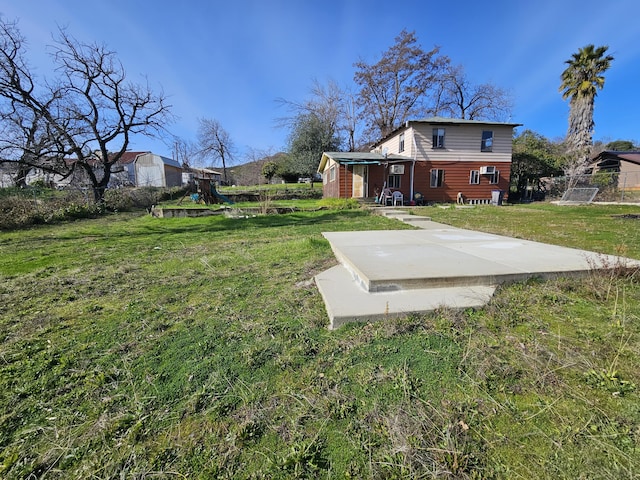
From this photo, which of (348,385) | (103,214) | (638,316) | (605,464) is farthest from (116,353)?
(103,214)

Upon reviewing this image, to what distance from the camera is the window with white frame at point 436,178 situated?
1495 centimetres

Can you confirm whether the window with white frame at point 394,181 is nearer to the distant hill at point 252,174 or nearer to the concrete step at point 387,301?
the concrete step at point 387,301

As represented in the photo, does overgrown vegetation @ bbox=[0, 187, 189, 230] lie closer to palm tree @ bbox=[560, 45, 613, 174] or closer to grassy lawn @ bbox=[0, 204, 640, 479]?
grassy lawn @ bbox=[0, 204, 640, 479]

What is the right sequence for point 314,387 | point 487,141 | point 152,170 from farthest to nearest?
point 152,170, point 487,141, point 314,387

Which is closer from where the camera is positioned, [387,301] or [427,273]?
[387,301]

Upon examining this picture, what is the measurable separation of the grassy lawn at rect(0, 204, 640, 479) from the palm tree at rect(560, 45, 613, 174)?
2125cm

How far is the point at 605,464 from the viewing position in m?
1.00

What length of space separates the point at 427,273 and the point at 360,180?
12981 mm

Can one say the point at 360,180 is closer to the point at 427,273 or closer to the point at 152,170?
the point at 427,273

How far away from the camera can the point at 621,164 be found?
18562mm

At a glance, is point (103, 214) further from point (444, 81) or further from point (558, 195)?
point (444, 81)

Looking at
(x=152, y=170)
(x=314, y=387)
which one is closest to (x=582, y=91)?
(x=314, y=387)

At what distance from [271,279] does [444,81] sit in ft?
85.6

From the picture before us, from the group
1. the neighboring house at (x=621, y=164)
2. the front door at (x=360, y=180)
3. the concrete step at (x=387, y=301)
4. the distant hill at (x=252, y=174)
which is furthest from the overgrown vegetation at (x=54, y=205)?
the neighboring house at (x=621, y=164)
